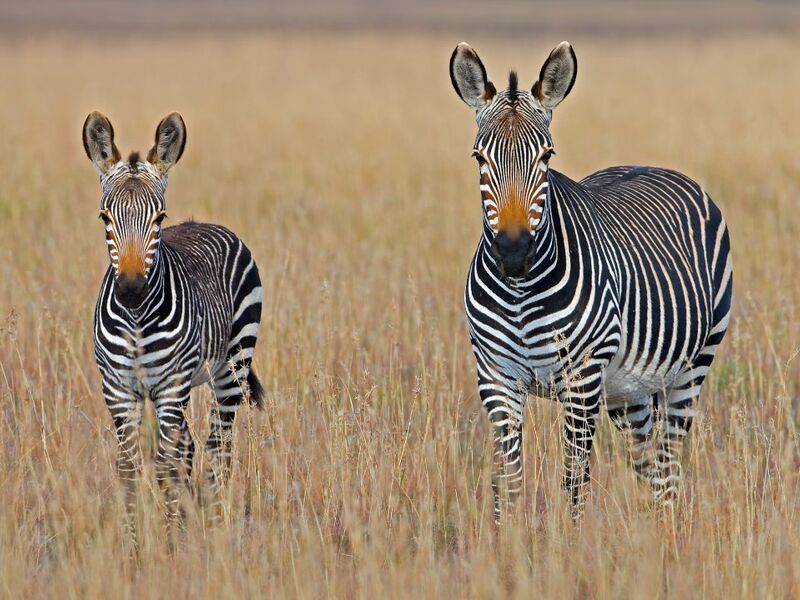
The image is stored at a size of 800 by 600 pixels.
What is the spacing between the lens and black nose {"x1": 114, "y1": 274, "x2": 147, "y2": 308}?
6199mm

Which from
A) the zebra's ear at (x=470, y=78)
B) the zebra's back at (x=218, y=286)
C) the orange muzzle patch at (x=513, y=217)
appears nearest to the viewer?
the orange muzzle patch at (x=513, y=217)

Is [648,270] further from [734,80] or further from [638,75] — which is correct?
[638,75]

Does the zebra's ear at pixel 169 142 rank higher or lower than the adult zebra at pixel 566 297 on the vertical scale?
higher

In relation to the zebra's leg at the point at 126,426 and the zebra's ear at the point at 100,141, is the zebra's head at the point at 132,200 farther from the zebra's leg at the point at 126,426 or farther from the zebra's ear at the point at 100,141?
the zebra's leg at the point at 126,426

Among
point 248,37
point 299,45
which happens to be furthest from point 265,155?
point 248,37

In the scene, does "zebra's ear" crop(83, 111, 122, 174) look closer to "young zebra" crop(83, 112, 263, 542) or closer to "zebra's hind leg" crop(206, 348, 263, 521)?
"young zebra" crop(83, 112, 263, 542)

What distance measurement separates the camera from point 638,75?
105 feet

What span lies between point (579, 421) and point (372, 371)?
11.3 ft

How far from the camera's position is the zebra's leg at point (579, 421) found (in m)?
6.19

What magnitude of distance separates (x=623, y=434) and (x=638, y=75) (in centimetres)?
2580

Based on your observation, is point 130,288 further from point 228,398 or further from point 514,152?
point 514,152

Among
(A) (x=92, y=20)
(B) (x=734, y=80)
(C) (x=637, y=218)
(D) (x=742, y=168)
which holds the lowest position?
(C) (x=637, y=218)

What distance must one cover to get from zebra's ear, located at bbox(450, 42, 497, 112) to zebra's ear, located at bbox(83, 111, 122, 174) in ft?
6.49

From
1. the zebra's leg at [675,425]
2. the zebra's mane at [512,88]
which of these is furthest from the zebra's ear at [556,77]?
the zebra's leg at [675,425]
